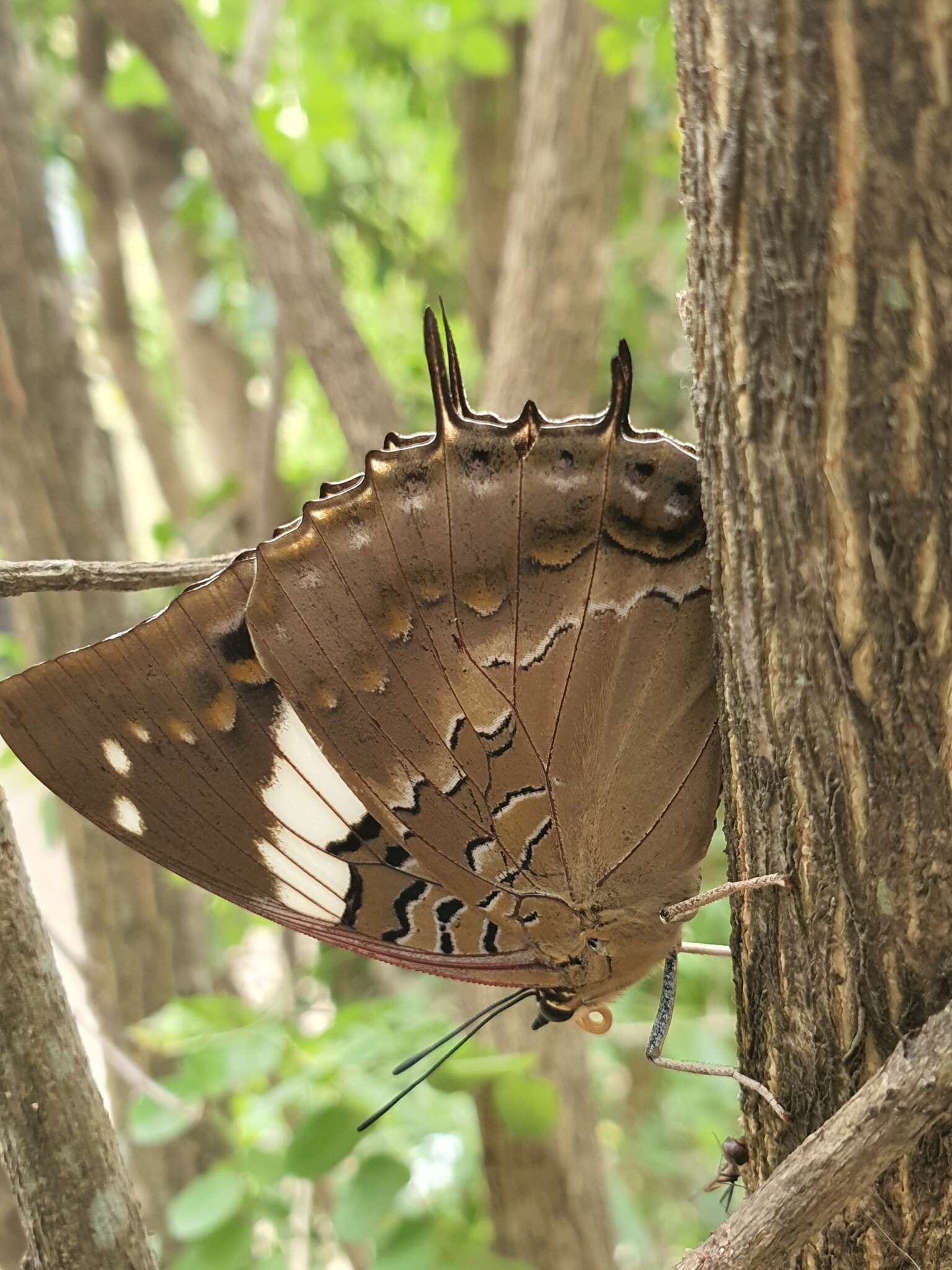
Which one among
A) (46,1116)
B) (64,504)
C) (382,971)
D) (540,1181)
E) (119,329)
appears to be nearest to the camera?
(46,1116)

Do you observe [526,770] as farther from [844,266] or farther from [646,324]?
[646,324]

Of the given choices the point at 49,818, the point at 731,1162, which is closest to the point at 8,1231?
the point at 49,818

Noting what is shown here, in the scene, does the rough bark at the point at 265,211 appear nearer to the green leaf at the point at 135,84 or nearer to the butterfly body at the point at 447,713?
the green leaf at the point at 135,84

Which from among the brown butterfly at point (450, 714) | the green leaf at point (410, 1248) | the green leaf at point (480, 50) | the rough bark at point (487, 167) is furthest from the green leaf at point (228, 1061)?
the rough bark at point (487, 167)

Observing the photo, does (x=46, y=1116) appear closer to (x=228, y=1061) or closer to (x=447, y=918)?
(x=447, y=918)

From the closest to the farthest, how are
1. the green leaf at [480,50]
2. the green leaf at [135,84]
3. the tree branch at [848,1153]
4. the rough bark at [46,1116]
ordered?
1. the tree branch at [848,1153]
2. the rough bark at [46,1116]
3. the green leaf at [480,50]
4. the green leaf at [135,84]

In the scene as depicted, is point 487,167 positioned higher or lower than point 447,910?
higher

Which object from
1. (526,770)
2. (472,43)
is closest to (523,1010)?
(526,770)

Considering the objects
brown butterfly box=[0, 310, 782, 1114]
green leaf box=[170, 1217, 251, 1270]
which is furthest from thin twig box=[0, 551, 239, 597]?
green leaf box=[170, 1217, 251, 1270]

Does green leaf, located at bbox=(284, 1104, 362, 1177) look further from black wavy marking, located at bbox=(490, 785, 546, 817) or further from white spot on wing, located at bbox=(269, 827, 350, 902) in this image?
black wavy marking, located at bbox=(490, 785, 546, 817)
